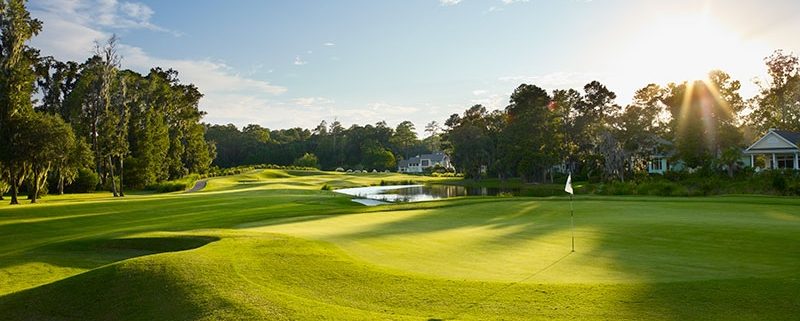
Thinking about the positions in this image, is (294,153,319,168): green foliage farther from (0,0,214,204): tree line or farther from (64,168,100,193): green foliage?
(64,168,100,193): green foliage

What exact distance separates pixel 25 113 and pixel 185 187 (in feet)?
72.4

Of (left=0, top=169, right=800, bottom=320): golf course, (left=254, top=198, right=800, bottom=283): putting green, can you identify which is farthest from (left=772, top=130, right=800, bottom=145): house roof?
(left=0, top=169, right=800, bottom=320): golf course

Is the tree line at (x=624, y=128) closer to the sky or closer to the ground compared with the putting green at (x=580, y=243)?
closer to the sky

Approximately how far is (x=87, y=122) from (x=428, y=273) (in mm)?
60051

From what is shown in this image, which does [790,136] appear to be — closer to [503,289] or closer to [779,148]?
[779,148]

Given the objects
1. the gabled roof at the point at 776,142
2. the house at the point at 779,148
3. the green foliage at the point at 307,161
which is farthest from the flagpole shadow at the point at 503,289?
the green foliage at the point at 307,161

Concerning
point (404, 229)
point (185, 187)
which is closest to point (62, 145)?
point (185, 187)

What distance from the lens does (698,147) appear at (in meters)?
53.6

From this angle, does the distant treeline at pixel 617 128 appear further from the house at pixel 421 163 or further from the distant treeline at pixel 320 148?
the house at pixel 421 163

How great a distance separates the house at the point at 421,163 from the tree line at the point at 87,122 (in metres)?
75.3

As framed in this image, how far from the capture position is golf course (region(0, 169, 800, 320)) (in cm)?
766

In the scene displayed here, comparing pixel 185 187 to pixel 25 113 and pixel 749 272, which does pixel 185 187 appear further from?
pixel 749 272

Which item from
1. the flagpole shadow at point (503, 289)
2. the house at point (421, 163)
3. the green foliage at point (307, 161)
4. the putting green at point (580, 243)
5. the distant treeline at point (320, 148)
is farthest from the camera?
the house at point (421, 163)

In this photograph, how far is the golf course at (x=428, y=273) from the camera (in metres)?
7.66
